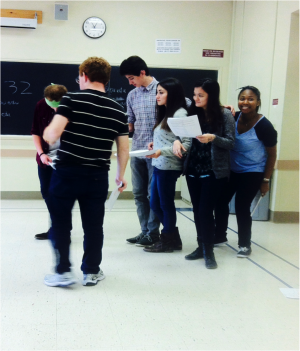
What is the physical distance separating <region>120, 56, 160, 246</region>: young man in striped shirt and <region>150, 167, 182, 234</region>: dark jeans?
0.56 feet

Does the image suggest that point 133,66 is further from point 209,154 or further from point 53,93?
point 209,154

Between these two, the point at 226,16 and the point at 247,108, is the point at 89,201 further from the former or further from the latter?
the point at 226,16

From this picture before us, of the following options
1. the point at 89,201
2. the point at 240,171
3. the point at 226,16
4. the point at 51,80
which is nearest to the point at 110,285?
the point at 89,201

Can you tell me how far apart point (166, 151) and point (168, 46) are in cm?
277

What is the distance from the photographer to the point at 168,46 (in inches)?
193

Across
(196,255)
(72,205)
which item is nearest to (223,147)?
(196,255)

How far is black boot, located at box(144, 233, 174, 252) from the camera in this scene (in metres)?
2.84

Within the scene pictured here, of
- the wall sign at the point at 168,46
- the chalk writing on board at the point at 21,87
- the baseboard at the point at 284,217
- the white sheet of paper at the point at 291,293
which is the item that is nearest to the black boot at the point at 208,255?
the white sheet of paper at the point at 291,293

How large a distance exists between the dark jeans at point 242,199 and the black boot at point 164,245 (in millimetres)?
453

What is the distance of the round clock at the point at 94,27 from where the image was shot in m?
4.72

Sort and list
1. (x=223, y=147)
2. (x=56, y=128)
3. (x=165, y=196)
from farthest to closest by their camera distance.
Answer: (x=165, y=196)
(x=223, y=147)
(x=56, y=128)

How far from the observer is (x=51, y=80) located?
188 inches

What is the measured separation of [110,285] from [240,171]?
1259 mm

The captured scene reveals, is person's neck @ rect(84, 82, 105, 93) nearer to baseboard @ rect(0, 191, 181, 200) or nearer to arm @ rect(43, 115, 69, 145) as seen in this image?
arm @ rect(43, 115, 69, 145)
